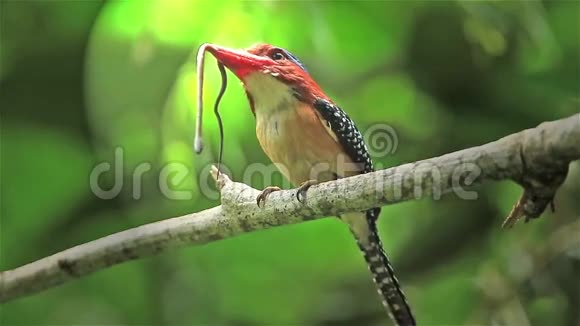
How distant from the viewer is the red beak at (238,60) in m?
0.69

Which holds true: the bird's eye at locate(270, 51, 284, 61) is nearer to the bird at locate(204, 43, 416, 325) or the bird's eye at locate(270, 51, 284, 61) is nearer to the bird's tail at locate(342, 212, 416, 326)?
the bird at locate(204, 43, 416, 325)

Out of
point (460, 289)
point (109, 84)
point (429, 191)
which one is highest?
point (109, 84)

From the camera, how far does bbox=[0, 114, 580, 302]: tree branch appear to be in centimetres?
44

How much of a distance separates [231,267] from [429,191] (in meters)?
0.69

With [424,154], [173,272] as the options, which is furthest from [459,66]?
[173,272]

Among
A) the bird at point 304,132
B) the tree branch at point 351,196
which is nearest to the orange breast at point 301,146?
the bird at point 304,132

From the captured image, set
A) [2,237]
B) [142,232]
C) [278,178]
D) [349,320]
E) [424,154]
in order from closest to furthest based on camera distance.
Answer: [142,232] < [278,178] < [424,154] < [2,237] < [349,320]

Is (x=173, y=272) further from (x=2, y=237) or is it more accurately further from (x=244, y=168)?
(x=244, y=168)

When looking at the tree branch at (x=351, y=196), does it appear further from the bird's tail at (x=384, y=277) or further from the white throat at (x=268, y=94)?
the bird's tail at (x=384, y=277)

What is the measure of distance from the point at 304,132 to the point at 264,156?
0.14 metres

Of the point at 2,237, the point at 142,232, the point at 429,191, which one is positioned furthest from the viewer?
the point at 2,237

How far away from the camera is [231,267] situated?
3.82 feet

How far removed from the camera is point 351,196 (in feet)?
1.85

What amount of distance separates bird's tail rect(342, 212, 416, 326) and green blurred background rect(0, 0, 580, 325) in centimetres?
9
